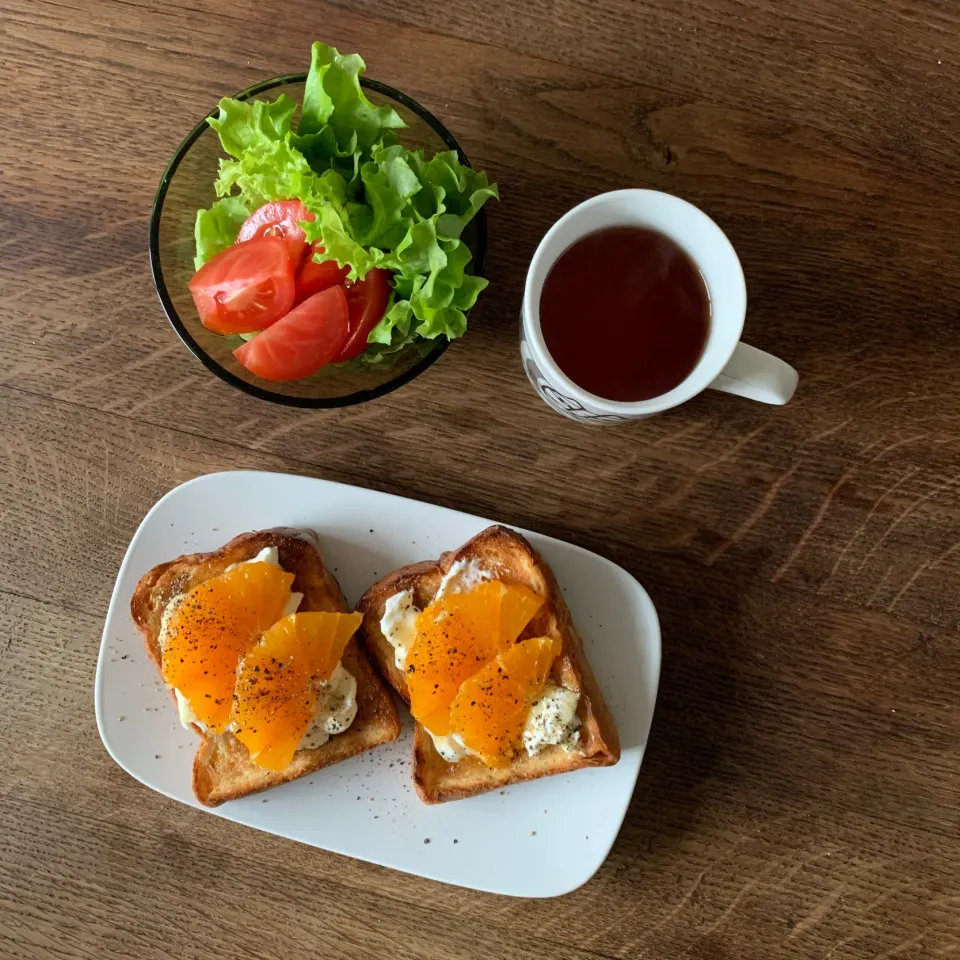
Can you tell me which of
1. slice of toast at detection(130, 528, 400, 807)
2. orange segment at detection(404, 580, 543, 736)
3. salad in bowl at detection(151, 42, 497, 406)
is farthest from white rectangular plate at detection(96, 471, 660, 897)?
salad in bowl at detection(151, 42, 497, 406)

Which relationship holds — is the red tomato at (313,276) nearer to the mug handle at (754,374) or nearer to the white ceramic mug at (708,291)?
the white ceramic mug at (708,291)

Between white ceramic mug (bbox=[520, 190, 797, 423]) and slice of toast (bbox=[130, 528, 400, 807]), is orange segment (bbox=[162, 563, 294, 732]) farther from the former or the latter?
white ceramic mug (bbox=[520, 190, 797, 423])

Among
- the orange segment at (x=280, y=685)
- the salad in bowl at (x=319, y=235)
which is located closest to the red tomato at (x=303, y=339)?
the salad in bowl at (x=319, y=235)

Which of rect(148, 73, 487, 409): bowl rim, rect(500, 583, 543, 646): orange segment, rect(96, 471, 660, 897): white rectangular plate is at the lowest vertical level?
rect(96, 471, 660, 897): white rectangular plate

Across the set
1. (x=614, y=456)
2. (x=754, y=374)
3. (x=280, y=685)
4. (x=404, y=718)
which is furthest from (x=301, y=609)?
(x=754, y=374)

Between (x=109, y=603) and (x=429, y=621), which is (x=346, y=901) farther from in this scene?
(x=109, y=603)

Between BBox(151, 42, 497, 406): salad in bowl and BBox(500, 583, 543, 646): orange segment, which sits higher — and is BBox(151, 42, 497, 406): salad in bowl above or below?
above

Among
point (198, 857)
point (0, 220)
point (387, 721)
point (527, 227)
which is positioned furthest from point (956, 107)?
point (198, 857)

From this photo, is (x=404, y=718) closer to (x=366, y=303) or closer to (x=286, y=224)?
(x=366, y=303)
